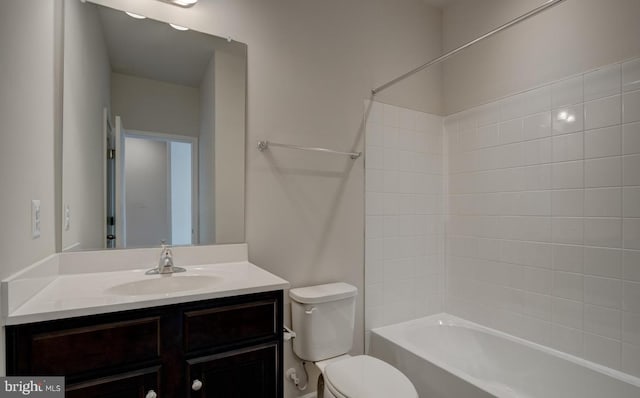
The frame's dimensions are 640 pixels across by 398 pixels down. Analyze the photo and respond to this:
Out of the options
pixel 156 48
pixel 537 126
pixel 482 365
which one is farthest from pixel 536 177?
pixel 156 48

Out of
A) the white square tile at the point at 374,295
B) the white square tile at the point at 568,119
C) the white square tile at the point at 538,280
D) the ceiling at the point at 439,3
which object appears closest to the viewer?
the white square tile at the point at 568,119

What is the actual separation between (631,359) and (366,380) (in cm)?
130

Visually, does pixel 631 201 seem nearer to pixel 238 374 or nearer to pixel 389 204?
pixel 389 204

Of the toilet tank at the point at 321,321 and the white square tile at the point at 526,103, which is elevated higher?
the white square tile at the point at 526,103

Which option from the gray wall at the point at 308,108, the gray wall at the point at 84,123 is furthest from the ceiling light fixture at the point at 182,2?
the gray wall at the point at 84,123

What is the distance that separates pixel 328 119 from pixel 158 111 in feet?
3.13

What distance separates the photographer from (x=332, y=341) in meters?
1.81

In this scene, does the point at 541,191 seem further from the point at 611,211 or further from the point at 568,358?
the point at 568,358

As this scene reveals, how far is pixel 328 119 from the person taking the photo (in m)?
2.05

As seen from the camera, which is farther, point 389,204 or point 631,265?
point 389,204

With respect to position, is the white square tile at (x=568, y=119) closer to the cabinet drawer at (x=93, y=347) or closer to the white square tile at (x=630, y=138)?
the white square tile at (x=630, y=138)

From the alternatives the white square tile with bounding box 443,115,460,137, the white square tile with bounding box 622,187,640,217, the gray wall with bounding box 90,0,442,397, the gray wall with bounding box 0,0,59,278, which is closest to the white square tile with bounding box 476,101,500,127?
the white square tile with bounding box 443,115,460,137

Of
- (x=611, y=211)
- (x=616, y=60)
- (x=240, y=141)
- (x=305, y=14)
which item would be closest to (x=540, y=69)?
(x=616, y=60)

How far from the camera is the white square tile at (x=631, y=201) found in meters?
A: 1.57
